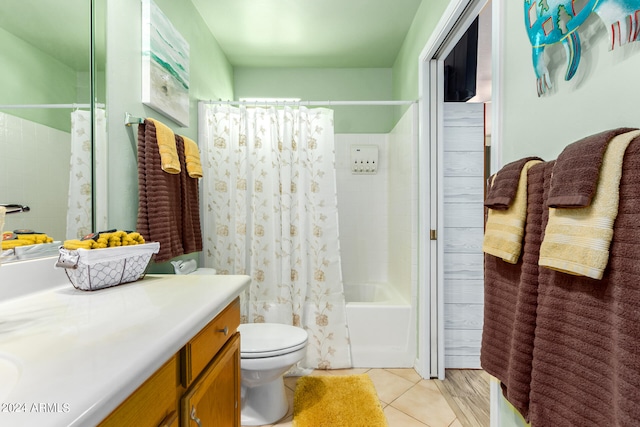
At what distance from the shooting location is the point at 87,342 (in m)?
0.65

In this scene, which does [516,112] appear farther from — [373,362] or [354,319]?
[373,362]

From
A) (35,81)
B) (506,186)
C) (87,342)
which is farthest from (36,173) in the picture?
(506,186)

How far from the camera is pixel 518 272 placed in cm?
94

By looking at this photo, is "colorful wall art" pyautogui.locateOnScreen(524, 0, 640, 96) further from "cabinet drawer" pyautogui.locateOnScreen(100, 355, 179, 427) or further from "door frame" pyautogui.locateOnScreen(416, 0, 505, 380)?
"door frame" pyautogui.locateOnScreen(416, 0, 505, 380)

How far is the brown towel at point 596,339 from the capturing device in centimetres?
57

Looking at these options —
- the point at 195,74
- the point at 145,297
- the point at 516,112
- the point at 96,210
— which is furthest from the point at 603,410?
the point at 195,74

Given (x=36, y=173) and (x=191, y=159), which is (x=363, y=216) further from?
(x=36, y=173)

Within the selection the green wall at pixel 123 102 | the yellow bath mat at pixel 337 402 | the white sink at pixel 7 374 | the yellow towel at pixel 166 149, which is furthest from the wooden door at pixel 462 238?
the white sink at pixel 7 374

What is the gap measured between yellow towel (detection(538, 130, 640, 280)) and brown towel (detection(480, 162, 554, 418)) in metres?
0.15

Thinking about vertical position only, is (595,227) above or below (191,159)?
below

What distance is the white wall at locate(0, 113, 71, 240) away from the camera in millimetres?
1009

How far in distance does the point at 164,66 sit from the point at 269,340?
151 cm

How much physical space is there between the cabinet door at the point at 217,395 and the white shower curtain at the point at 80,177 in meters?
0.70

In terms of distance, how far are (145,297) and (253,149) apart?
1.56 metres
